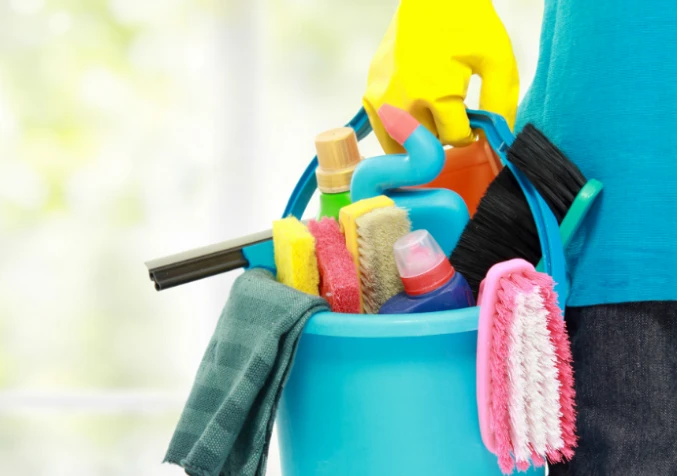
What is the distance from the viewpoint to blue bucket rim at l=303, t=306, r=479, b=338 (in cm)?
50

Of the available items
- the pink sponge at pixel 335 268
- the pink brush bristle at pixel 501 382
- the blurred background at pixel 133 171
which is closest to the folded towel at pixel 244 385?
the pink sponge at pixel 335 268

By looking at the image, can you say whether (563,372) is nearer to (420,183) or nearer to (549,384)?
A: (549,384)

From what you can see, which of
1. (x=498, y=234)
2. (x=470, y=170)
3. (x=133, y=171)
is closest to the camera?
(x=498, y=234)

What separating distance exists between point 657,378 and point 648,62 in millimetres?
221

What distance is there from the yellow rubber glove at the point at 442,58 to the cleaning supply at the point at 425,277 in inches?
5.4

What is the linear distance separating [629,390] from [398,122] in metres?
0.26

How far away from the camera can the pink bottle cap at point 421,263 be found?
1.71 feet

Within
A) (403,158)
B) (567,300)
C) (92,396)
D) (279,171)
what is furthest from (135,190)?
(567,300)

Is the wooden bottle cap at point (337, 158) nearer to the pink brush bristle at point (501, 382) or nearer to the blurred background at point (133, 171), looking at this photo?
the pink brush bristle at point (501, 382)

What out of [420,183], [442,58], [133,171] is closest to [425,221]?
[420,183]

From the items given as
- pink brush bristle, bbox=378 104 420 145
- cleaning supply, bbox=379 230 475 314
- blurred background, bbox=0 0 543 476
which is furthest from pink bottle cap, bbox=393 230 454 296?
blurred background, bbox=0 0 543 476

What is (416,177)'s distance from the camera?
0.60 meters

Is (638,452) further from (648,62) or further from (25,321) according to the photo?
(25,321)

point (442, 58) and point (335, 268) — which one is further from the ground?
point (442, 58)
